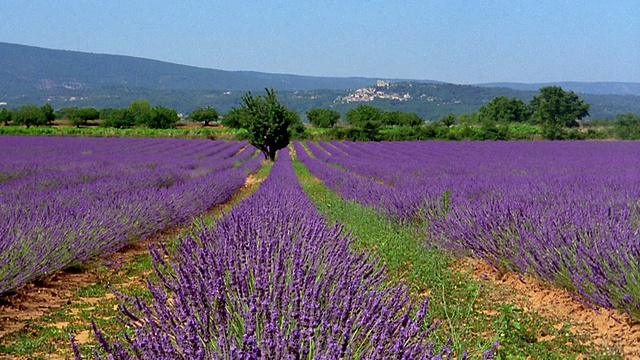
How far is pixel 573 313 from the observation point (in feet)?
12.7

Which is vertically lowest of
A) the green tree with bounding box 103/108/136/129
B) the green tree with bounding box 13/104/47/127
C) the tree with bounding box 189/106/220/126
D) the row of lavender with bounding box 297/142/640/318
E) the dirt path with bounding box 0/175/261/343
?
the tree with bounding box 189/106/220/126

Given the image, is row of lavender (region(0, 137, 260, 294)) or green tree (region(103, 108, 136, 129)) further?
green tree (region(103, 108, 136, 129))

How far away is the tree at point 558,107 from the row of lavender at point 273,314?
90270mm

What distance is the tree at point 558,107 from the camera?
8638 centimetres

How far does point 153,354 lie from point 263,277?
2.85 ft

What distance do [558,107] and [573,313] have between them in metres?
92.0

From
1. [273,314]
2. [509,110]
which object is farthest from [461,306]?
[509,110]

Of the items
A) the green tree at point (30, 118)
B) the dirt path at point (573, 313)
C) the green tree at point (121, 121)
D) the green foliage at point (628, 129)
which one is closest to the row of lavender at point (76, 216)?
the dirt path at point (573, 313)

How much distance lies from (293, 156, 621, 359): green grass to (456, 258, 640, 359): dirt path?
0.38 feet

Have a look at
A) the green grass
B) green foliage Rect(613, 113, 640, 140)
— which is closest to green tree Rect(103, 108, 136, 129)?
green foliage Rect(613, 113, 640, 140)

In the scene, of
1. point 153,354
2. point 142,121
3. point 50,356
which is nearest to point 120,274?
point 50,356

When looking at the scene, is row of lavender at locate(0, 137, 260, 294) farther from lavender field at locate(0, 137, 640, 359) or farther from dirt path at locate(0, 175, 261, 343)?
dirt path at locate(0, 175, 261, 343)

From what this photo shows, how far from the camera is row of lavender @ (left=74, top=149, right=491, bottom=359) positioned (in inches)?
63.4

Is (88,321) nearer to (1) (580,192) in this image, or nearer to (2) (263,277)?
(2) (263,277)
